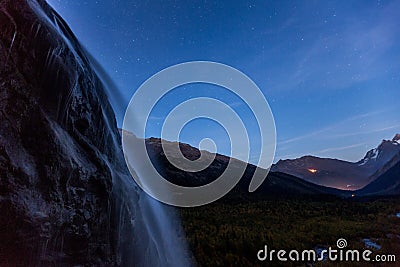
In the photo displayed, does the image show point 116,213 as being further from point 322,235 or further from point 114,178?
point 322,235

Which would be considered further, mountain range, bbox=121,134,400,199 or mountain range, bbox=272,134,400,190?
mountain range, bbox=272,134,400,190

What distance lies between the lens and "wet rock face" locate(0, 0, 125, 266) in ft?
8.50

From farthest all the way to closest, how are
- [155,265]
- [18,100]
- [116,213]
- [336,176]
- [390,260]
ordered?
[336,176] → [390,260] → [155,265] → [116,213] → [18,100]

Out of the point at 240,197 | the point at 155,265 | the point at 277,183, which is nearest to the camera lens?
the point at 155,265

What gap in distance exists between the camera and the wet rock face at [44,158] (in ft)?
8.50

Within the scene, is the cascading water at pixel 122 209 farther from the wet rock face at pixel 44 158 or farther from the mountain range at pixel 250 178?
the mountain range at pixel 250 178

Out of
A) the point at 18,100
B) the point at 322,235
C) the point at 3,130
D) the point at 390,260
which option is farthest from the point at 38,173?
the point at 322,235

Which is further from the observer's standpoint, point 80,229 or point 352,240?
point 352,240

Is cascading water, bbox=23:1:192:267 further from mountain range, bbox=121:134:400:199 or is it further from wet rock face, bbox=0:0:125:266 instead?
mountain range, bbox=121:134:400:199

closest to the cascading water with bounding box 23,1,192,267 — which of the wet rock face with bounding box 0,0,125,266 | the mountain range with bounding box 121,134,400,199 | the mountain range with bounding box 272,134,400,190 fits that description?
the wet rock face with bounding box 0,0,125,266

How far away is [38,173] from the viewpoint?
277 cm

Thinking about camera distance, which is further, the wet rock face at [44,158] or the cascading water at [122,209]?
the cascading water at [122,209]

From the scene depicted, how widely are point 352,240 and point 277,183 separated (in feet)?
80.8

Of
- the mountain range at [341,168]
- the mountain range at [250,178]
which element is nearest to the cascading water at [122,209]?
the mountain range at [250,178]
